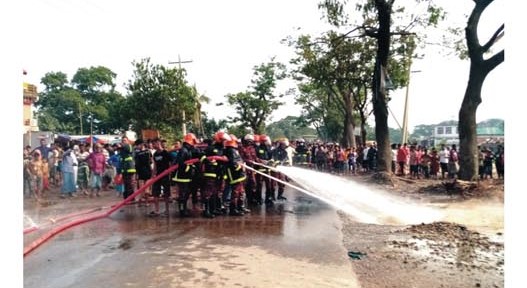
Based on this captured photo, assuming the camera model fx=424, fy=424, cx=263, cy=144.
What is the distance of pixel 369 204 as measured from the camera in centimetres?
1077

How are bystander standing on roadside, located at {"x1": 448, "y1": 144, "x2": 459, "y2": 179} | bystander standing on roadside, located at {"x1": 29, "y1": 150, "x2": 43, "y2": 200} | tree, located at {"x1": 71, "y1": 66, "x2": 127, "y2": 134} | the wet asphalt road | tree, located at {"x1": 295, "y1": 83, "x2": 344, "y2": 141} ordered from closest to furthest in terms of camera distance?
the wet asphalt road < bystander standing on roadside, located at {"x1": 29, "y1": 150, "x2": 43, "y2": 200} < bystander standing on roadside, located at {"x1": 448, "y1": 144, "x2": 459, "y2": 179} < tree, located at {"x1": 295, "y1": 83, "x2": 344, "y2": 141} < tree, located at {"x1": 71, "y1": 66, "x2": 127, "y2": 134}

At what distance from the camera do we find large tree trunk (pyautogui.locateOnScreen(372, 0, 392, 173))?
1549 cm

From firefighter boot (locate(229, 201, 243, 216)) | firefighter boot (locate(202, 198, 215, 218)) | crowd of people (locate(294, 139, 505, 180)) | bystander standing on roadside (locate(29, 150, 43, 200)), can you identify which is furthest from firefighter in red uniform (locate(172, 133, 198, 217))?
crowd of people (locate(294, 139, 505, 180))

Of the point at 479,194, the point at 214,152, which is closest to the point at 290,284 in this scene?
the point at 214,152

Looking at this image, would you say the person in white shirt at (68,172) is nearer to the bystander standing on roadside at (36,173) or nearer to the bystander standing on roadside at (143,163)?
the bystander standing on roadside at (36,173)

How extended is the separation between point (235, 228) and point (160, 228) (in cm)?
140

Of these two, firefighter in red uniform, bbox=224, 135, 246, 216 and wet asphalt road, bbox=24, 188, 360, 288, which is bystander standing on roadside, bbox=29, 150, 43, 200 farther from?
firefighter in red uniform, bbox=224, 135, 246, 216

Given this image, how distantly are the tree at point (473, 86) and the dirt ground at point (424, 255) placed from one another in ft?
22.7

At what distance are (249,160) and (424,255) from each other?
510 centimetres

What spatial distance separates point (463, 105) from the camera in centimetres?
1413

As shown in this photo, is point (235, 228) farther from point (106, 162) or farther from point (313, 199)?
point (106, 162)

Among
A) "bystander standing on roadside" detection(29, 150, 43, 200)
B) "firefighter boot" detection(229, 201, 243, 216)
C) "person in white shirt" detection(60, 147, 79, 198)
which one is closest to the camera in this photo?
"firefighter boot" detection(229, 201, 243, 216)

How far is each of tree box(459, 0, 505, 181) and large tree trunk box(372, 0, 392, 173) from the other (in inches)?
110

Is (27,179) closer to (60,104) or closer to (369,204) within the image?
(369,204)
